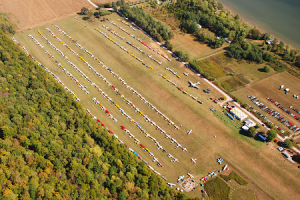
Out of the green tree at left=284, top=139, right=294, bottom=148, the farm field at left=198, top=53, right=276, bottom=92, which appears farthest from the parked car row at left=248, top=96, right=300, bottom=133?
the farm field at left=198, top=53, right=276, bottom=92

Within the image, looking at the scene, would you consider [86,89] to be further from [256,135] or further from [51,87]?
→ [256,135]

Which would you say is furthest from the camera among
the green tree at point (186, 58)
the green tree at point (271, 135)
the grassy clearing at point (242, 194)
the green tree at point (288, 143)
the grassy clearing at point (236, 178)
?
the green tree at point (186, 58)

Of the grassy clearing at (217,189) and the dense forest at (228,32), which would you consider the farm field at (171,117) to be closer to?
the grassy clearing at (217,189)

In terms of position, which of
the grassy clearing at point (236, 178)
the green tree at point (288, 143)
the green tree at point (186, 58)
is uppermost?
the green tree at point (186, 58)

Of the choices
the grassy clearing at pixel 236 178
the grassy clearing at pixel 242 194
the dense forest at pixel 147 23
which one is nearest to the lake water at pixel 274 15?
the dense forest at pixel 147 23

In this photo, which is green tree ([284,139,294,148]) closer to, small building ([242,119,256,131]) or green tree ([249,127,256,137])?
green tree ([249,127,256,137])

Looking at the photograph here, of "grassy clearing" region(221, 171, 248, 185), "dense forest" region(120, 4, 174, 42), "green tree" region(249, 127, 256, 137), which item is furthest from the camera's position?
"dense forest" region(120, 4, 174, 42)
